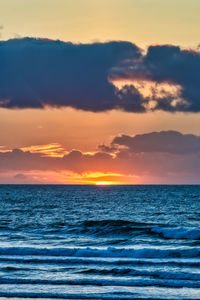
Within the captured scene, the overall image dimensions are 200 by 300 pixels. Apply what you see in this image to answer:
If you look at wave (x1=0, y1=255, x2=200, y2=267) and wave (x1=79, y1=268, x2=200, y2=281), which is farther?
wave (x1=0, y1=255, x2=200, y2=267)

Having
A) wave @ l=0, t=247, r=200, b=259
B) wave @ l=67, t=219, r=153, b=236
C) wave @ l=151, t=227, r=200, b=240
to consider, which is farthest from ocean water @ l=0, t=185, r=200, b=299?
wave @ l=67, t=219, r=153, b=236

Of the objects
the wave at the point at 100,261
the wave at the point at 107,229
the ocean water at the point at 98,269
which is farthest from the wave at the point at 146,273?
the wave at the point at 107,229

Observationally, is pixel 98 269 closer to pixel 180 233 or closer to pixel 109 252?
pixel 109 252

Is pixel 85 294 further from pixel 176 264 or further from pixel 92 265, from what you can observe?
pixel 176 264

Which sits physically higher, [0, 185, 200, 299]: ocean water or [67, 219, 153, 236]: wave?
[0, 185, 200, 299]: ocean water

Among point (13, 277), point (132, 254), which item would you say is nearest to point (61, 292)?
point (13, 277)

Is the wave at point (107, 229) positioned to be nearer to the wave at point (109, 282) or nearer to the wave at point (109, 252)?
the wave at point (109, 252)

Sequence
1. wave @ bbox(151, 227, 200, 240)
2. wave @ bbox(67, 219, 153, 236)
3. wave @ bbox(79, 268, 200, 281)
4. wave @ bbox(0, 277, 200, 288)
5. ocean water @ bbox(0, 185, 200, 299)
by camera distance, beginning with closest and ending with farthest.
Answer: ocean water @ bbox(0, 185, 200, 299), wave @ bbox(0, 277, 200, 288), wave @ bbox(79, 268, 200, 281), wave @ bbox(151, 227, 200, 240), wave @ bbox(67, 219, 153, 236)

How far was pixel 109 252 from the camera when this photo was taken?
104ft

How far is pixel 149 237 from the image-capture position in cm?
4259

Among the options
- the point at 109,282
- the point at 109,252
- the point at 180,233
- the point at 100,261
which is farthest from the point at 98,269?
the point at 180,233

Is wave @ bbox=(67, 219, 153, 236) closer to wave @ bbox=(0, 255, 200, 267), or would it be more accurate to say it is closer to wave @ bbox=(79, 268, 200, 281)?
wave @ bbox=(0, 255, 200, 267)

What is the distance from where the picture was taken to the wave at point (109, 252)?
102ft

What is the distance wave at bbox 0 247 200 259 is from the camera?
31188 millimetres
